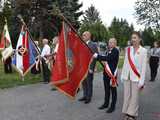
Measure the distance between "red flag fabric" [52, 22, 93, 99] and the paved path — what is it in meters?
0.72

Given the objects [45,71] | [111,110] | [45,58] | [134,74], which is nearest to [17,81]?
[45,71]

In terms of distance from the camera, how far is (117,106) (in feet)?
37.8

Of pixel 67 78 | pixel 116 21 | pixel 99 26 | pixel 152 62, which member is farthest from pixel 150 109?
pixel 116 21

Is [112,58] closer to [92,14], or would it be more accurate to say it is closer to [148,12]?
[148,12]

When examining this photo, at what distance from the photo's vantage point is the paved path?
33.6 feet

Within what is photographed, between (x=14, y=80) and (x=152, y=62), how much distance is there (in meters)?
A: 5.67

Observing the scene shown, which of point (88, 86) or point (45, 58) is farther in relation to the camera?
point (45, 58)

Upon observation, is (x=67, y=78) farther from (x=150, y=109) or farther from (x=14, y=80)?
(x=14, y=80)

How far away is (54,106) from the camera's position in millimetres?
11703

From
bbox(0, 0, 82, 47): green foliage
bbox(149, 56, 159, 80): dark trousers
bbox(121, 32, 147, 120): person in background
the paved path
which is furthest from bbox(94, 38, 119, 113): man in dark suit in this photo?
bbox(0, 0, 82, 47): green foliage

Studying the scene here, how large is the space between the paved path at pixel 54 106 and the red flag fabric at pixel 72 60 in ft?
2.36

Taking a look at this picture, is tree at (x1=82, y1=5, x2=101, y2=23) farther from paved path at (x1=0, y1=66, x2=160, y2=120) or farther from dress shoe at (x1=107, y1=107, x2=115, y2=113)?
dress shoe at (x1=107, y1=107, x2=115, y2=113)

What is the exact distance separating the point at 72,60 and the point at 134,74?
154 cm

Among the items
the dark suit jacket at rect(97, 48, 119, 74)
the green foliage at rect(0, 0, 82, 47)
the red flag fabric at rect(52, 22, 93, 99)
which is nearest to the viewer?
the red flag fabric at rect(52, 22, 93, 99)
